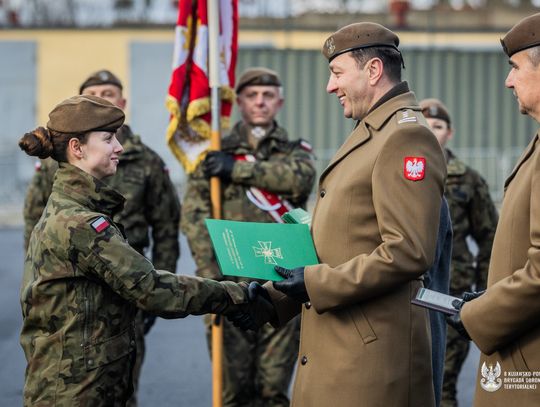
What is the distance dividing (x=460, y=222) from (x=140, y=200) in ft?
6.96

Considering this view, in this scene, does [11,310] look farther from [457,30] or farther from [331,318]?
[457,30]

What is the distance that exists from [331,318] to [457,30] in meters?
24.9

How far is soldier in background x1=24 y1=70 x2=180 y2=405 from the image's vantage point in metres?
6.27

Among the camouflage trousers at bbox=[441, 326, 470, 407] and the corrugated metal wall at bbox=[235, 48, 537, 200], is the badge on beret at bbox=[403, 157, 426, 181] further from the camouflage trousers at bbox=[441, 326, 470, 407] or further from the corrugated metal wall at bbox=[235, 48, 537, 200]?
the corrugated metal wall at bbox=[235, 48, 537, 200]

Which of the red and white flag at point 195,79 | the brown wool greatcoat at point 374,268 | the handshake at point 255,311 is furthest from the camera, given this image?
the red and white flag at point 195,79

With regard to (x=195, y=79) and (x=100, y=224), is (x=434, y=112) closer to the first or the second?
(x=195, y=79)

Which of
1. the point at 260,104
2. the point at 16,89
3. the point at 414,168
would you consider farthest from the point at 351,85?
the point at 16,89

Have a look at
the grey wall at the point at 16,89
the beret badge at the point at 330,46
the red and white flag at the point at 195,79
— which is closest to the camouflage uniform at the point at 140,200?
the red and white flag at the point at 195,79

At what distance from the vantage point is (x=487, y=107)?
23.9 m

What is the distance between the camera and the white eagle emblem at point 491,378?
336 centimetres

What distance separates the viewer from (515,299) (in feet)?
10.5

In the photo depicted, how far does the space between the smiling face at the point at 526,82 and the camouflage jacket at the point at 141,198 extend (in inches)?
127

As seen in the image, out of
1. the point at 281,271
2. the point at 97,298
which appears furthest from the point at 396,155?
the point at 97,298

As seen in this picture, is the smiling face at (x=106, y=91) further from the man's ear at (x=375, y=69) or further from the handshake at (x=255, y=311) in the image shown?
the man's ear at (x=375, y=69)
